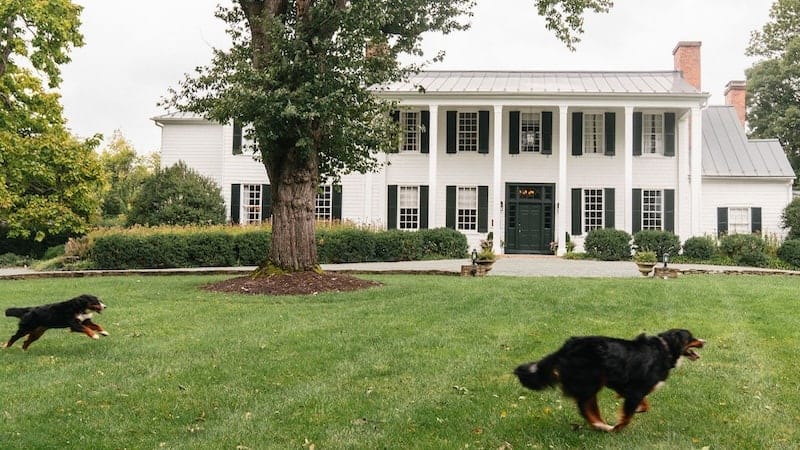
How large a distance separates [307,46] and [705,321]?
802 cm

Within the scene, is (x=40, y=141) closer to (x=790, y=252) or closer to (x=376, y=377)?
(x=376, y=377)

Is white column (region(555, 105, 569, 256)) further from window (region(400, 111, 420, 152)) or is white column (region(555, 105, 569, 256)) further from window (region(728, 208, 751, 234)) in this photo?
window (region(728, 208, 751, 234))

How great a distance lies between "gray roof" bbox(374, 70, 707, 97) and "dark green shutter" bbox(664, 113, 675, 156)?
1.04m

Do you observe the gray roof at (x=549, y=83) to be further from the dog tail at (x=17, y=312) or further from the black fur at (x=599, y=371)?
the black fur at (x=599, y=371)

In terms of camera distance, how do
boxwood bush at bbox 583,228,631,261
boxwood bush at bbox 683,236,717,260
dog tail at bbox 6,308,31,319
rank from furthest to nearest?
boxwood bush at bbox 583,228,631,261 → boxwood bush at bbox 683,236,717,260 → dog tail at bbox 6,308,31,319

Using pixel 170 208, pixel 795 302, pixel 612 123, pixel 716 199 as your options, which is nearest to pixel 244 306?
pixel 795 302

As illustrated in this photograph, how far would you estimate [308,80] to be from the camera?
1218 cm

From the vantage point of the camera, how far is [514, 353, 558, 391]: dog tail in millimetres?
3980

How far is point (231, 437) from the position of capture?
416 centimetres

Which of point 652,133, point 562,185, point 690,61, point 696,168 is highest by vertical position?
point 690,61

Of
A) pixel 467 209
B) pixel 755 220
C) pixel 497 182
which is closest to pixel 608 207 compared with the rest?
pixel 497 182

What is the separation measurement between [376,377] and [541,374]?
2107mm


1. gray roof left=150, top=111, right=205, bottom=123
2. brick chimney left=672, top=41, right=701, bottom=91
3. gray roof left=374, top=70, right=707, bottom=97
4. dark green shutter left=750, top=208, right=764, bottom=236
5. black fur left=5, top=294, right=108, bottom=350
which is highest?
brick chimney left=672, top=41, right=701, bottom=91

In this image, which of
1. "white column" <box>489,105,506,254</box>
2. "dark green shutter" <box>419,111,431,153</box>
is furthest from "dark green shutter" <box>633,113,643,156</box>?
"dark green shutter" <box>419,111,431,153</box>
